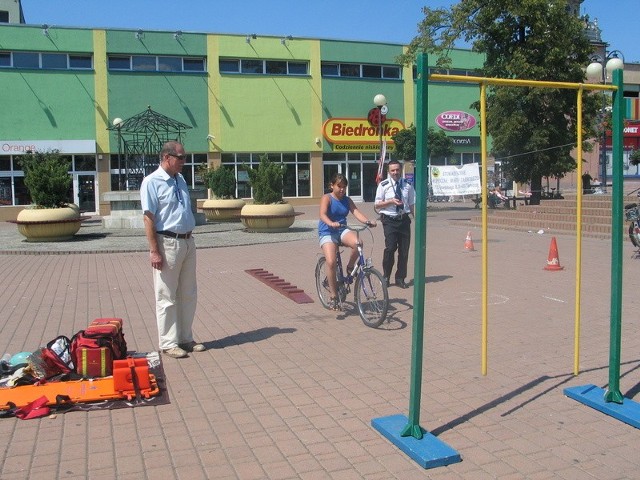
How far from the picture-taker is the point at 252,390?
555 cm

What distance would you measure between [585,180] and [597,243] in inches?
713

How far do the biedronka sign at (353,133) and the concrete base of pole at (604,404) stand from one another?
36.0 metres

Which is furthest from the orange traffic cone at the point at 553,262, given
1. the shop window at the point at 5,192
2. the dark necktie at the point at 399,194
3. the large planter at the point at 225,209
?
the shop window at the point at 5,192

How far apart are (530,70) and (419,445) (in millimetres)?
22752

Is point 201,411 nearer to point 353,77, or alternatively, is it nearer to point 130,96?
point 130,96

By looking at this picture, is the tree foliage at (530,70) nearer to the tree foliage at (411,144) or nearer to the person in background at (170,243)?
the tree foliage at (411,144)

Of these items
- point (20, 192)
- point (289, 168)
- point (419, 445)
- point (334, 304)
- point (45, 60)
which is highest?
point (45, 60)

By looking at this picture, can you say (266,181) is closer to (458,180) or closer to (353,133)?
(458,180)

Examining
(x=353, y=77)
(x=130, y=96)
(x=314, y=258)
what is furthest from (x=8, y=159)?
(x=314, y=258)

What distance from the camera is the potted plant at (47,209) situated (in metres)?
18.6

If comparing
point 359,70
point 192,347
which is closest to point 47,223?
point 192,347

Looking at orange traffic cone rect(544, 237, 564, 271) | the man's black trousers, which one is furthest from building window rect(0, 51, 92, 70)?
the man's black trousers

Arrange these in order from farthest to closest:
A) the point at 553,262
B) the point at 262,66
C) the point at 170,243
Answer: the point at 262,66
the point at 553,262
the point at 170,243

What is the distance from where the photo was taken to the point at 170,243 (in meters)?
6.39
